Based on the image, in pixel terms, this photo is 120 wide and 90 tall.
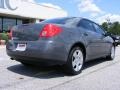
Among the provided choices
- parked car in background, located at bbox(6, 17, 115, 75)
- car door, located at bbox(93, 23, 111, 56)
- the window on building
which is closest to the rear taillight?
parked car in background, located at bbox(6, 17, 115, 75)

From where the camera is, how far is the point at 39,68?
6988 mm

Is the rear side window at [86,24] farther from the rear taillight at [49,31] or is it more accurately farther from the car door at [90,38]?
the rear taillight at [49,31]

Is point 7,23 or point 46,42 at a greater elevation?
point 7,23

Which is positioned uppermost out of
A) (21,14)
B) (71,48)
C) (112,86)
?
(21,14)

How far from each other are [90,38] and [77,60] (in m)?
0.90

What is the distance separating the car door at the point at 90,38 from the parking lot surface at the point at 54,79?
18.3 inches

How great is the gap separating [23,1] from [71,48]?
20.7 m

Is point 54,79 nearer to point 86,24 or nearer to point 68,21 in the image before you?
point 68,21

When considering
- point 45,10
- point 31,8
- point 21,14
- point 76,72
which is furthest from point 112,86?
point 45,10

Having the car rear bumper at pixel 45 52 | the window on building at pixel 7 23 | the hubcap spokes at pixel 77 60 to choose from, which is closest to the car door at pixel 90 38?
the hubcap spokes at pixel 77 60

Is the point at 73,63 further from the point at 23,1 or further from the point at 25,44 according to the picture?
Answer: the point at 23,1

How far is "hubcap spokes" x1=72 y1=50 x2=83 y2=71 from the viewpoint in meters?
6.29

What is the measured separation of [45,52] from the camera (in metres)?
5.61

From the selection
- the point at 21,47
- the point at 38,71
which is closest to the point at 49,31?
the point at 21,47
